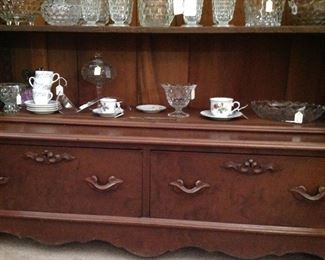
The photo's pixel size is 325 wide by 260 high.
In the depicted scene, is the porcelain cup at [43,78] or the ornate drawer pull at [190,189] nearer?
the ornate drawer pull at [190,189]

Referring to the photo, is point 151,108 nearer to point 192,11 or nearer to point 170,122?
point 170,122

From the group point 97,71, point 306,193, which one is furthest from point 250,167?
point 97,71

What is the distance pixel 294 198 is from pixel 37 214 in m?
0.87

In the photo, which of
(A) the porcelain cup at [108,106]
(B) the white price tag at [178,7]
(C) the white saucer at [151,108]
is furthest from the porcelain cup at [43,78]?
(B) the white price tag at [178,7]

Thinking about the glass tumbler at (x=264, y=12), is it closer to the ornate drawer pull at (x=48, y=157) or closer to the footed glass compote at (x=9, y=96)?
the ornate drawer pull at (x=48, y=157)

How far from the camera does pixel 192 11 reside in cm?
128

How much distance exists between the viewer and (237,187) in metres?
1.13

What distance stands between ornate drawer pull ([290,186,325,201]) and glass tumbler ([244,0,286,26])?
58 centimetres

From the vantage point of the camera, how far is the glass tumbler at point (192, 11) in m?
1.28

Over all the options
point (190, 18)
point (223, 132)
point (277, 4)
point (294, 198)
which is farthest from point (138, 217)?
point (277, 4)

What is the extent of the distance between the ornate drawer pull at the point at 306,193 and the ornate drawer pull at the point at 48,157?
2.41 feet

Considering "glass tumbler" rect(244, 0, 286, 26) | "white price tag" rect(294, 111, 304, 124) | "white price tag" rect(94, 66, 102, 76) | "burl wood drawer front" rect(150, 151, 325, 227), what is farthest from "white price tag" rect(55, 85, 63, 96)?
"white price tag" rect(294, 111, 304, 124)

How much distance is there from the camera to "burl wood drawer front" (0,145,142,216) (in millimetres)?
1157

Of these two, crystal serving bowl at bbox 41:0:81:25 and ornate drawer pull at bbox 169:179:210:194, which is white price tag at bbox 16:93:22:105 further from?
ornate drawer pull at bbox 169:179:210:194
